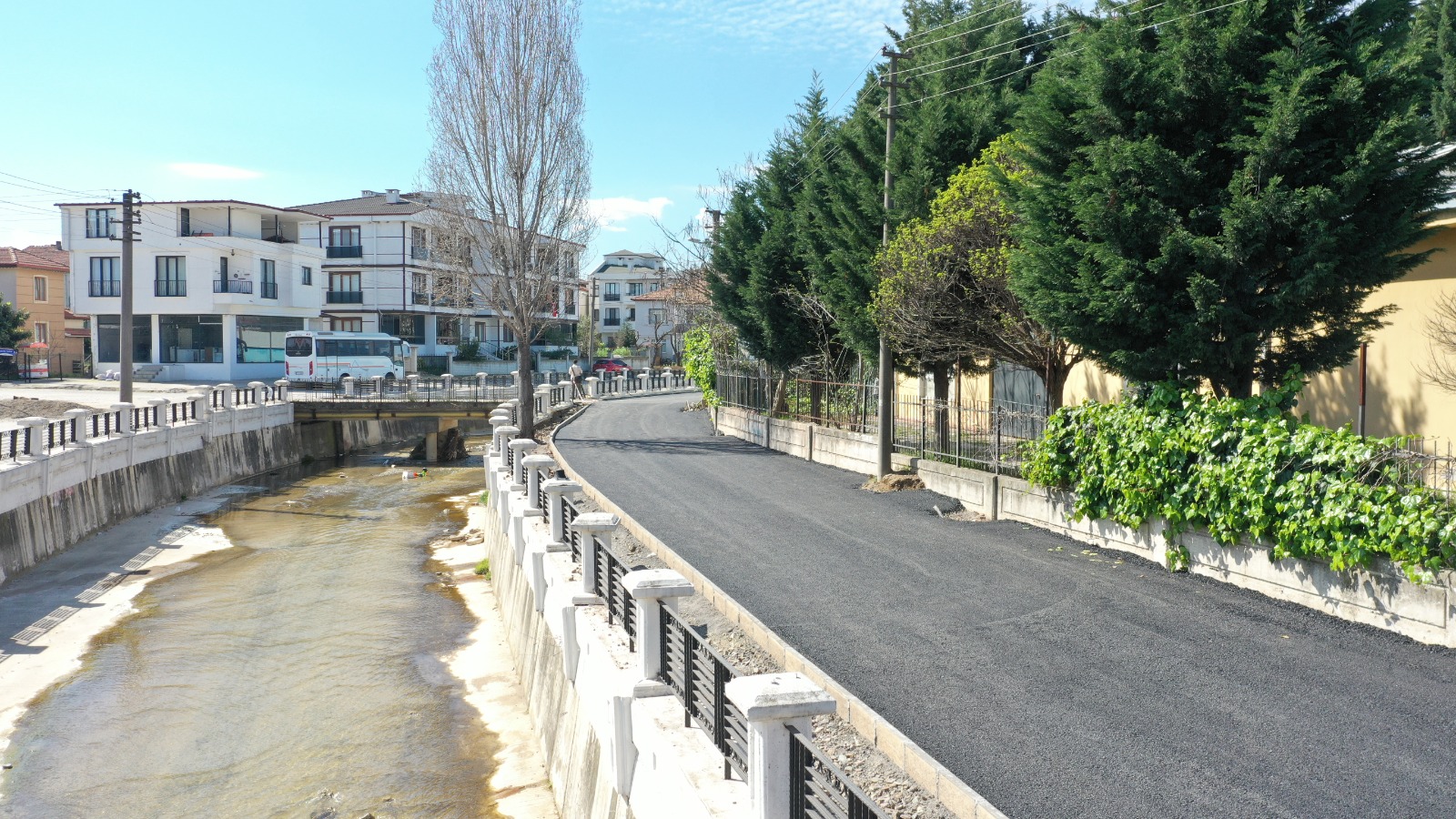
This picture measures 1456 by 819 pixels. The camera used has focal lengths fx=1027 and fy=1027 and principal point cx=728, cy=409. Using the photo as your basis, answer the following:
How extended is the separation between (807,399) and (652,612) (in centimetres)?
1717

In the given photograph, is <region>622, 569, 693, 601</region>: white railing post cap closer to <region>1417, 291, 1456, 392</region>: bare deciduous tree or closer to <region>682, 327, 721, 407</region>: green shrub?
<region>1417, 291, 1456, 392</region>: bare deciduous tree

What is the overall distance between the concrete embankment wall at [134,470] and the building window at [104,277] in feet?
59.7

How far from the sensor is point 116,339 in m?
52.8

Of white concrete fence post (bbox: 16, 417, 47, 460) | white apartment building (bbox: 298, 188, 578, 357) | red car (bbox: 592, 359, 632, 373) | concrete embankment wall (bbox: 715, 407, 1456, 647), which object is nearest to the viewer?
concrete embankment wall (bbox: 715, 407, 1456, 647)

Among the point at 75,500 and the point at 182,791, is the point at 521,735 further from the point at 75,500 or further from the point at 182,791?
the point at 75,500

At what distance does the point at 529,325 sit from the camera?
102 feet

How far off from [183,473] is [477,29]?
1535cm

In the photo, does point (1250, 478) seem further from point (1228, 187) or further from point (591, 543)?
point (591, 543)

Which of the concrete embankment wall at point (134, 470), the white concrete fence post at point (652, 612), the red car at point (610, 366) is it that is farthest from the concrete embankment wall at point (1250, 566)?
the red car at point (610, 366)

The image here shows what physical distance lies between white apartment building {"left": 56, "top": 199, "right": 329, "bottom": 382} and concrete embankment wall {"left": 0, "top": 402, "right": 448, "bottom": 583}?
13.2 m

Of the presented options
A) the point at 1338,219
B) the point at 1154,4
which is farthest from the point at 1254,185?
the point at 1154,4

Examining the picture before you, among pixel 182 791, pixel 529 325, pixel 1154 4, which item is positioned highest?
pixel 1154 4

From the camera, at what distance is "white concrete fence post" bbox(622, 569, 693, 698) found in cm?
689

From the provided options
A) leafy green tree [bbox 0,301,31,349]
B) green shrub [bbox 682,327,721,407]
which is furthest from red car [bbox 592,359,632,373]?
leafy green tree [bbox 0,301,31,349]
